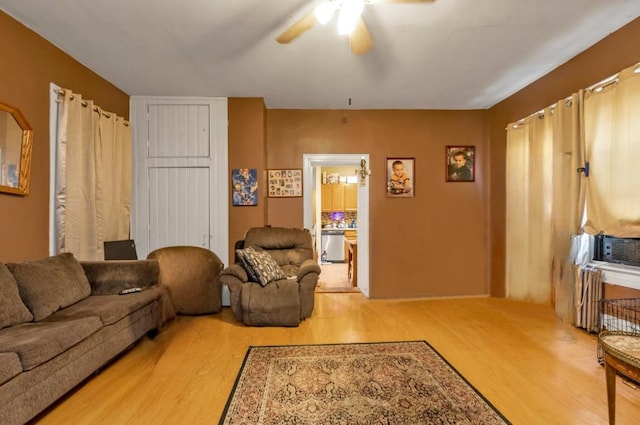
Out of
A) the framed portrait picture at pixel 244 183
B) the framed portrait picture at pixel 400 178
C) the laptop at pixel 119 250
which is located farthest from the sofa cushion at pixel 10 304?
the framed portrait picture at pixel 400 178

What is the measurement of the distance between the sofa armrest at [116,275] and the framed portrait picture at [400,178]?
3178mm

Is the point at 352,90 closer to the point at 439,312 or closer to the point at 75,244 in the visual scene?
the point at 439,312

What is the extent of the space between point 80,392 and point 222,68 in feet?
9.93

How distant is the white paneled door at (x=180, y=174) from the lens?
168 inches

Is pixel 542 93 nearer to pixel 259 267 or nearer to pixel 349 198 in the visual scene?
pixel 259 267

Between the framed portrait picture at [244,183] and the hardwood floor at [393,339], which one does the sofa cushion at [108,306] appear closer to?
the hardwood floor at [393,339]

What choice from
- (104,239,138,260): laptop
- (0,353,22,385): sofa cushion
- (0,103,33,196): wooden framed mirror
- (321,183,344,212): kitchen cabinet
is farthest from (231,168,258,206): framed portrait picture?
(321,183,344,212): kitchen cabinet

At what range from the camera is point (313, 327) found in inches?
134

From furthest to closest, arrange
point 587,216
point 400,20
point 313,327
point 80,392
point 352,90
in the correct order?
point 352,90 < point 313,327 < point 587,216 < point 400,20 < point 80,392

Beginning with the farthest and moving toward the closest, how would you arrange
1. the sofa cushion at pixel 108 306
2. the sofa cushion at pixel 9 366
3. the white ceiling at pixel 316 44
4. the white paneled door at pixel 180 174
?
1. the white paneled door at pixel 180 174
2. the white ceiling at pixel 316 44
3. the sofa cushion at pixel 108 306
4. the sofa cushion at pixel 9 366

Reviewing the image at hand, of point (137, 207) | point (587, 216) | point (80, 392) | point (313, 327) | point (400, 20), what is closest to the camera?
point (80, 392)

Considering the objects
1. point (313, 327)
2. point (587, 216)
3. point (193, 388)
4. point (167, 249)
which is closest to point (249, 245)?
point (167, 249)

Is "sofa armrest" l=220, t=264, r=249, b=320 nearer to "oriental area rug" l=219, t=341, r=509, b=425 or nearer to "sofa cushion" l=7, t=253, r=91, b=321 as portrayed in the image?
"oriental area rug" l=219, t=341, r=509, b=425

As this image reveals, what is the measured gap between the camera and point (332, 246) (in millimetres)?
8047
